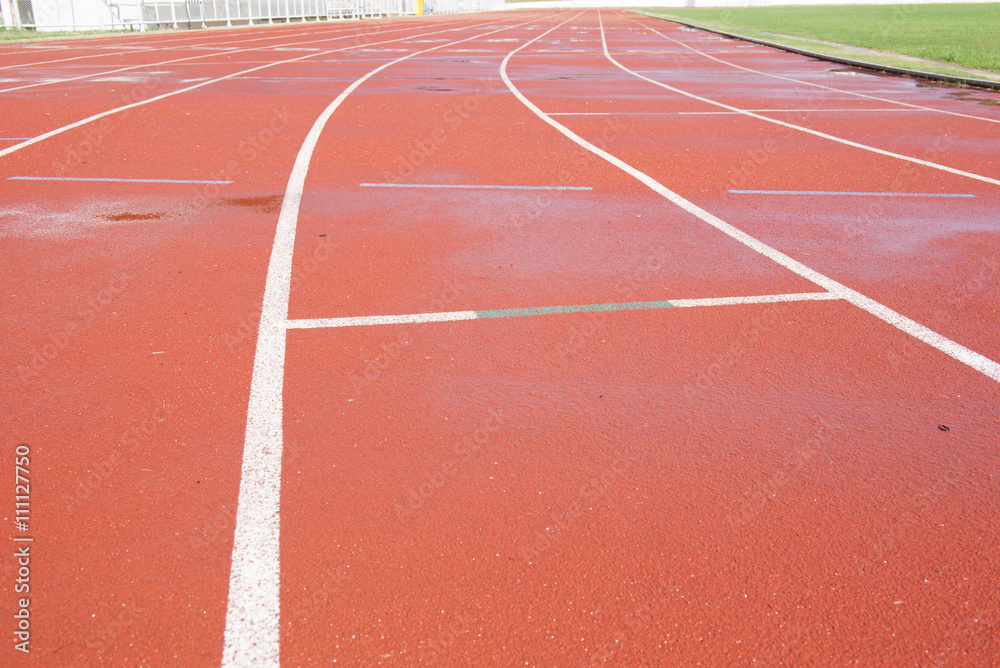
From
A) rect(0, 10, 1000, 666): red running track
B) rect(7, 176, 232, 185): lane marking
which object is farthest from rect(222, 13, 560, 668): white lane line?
rect(7, 176, 232, 185): lane marking

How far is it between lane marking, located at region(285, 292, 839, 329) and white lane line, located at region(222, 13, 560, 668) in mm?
297

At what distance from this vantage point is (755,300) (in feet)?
18.0

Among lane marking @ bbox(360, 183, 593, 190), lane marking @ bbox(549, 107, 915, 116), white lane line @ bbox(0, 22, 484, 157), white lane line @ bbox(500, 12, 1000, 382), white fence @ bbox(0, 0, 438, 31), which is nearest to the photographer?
white lane line @ bbox(500, 12, 1000, 382)

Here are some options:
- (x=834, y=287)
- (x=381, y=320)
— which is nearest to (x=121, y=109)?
(x=381, y=320)

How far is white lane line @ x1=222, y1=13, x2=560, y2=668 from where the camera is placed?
2.67 meters

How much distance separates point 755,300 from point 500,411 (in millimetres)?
2305

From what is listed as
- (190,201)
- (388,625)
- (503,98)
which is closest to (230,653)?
(388,625)

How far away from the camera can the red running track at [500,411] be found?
110 inches

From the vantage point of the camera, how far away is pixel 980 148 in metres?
10.9

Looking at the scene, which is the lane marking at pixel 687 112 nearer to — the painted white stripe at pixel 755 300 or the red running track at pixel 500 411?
the red running track at pixel 500 411

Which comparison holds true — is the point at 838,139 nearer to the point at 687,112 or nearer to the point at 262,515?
the point at 687,112

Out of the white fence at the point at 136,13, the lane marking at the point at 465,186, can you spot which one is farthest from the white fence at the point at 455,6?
the lane marking at the point at 465,186

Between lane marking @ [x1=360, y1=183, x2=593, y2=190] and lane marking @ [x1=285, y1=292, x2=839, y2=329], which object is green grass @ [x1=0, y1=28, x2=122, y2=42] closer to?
lane marking @ [x1=360, y1=183, x2=593, y2=190]

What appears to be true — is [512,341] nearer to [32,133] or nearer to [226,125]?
[226,125]
